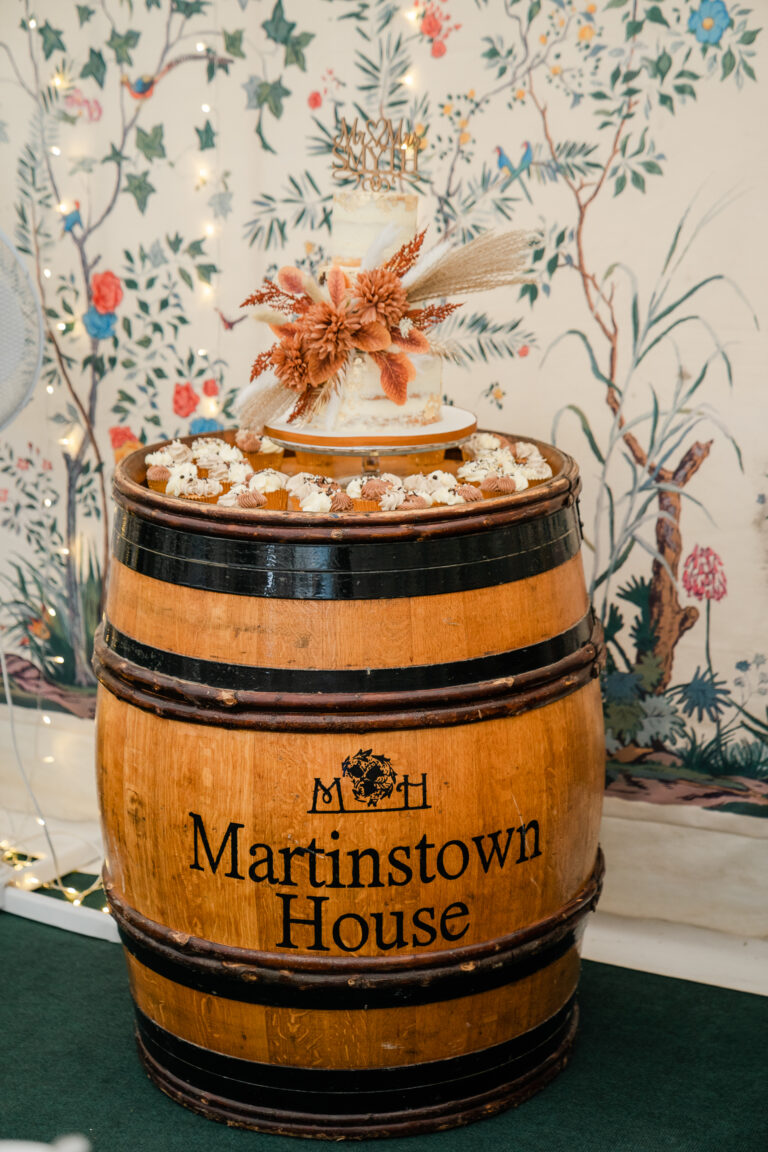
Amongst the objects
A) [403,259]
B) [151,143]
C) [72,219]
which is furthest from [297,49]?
[403,259]

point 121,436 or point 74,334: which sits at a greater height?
point 74,334

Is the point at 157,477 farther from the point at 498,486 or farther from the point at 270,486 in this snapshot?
the point at 498,486

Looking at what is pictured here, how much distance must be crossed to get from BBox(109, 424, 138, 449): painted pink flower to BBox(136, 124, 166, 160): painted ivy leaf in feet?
1.99

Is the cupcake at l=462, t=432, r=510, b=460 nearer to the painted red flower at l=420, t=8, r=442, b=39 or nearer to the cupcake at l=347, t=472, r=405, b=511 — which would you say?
the cupcake at l=347, t=472, r=405, b=511

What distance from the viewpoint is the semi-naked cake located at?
71.0 inches

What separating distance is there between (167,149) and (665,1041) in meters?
2.07

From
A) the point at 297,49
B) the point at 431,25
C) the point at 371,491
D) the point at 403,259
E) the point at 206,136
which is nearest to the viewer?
the point at 371,491

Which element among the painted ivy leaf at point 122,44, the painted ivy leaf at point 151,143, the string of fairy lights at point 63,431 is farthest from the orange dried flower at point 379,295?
the painted ivy leaf at point 122,44

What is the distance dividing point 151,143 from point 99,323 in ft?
1.37

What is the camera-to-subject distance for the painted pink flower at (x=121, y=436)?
2.67 m

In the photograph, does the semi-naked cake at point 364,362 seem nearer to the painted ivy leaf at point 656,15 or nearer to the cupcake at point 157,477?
the cupcake at point 157,477

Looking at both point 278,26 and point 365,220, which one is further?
point 278,26

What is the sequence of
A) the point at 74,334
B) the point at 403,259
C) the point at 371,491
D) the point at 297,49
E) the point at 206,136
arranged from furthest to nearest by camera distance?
the point at 74,334 < the point at 206,136 < the point at 297,49 < the point at 403,259 < the point at 371,491

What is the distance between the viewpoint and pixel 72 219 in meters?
2.59
